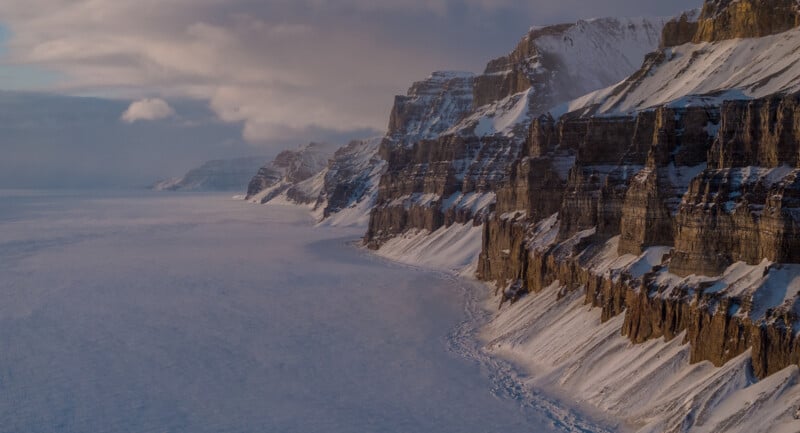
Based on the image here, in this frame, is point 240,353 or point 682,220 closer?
point 682,220

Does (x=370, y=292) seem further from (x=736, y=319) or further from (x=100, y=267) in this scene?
(x=736, y=319)

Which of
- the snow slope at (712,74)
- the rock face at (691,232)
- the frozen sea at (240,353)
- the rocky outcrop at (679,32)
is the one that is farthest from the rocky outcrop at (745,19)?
the frozen sea at (240,353)

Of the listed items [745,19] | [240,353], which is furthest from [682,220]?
[745,19]

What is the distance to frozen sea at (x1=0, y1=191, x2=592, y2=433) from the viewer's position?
4522 centimetres

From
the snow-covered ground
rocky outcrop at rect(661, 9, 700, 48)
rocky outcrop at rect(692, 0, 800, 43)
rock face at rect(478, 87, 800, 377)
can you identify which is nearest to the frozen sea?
the snow-covered ground

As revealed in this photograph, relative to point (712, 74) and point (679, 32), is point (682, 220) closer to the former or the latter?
point (712, 74)

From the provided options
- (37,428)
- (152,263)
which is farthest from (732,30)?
(37,428)

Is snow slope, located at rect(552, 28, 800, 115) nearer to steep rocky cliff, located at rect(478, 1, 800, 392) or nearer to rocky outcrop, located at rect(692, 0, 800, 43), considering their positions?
steep rocky cliff, located at rect(478, 1, 800, 392)

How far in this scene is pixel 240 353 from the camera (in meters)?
59.8

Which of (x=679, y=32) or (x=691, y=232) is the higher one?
(x=679, y=32)

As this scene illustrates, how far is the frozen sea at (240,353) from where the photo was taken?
45.2 m

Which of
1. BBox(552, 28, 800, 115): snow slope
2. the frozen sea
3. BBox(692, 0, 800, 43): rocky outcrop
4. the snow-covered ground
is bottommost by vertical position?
the frozen sea

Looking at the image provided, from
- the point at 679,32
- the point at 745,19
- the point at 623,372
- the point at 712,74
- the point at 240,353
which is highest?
the point at 679,32

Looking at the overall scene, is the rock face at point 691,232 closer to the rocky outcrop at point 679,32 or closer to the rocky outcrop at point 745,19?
the rocky outcrop at point 745,19
